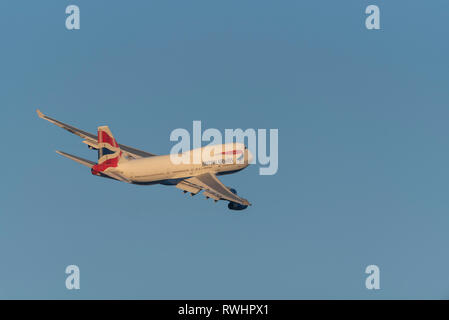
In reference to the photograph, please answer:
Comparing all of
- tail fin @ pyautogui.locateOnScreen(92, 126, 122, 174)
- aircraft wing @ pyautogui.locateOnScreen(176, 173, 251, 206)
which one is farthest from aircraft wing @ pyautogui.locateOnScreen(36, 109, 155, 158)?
aircraft wing @ pyautogui.locateOnScreen(176, 173, 251, 206)

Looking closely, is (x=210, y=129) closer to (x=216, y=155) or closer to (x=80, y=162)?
(x=216, y=155)

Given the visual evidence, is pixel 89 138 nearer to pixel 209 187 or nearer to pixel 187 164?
pixel 187 164

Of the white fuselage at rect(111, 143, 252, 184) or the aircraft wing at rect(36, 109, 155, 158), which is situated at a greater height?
the aircraft wing at rect(36, 109, 155, 158)

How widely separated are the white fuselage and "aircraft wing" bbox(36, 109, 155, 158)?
1192 cm

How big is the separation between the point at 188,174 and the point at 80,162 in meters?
17.6

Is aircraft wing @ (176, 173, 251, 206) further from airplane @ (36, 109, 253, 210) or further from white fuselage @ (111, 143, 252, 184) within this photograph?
white fuselage @ (111, 143, 252, 184)

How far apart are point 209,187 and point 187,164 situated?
5.80m

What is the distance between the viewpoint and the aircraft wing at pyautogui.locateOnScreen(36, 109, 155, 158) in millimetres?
158500

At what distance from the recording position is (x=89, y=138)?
6339 inches

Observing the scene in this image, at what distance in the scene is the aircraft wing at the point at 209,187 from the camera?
5822 inches

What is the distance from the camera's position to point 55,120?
521 feet

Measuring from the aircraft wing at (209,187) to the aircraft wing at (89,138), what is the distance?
14002 mm

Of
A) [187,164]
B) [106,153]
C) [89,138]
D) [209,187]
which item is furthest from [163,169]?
[89,138]

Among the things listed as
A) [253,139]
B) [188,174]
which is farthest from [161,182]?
[253,139]
